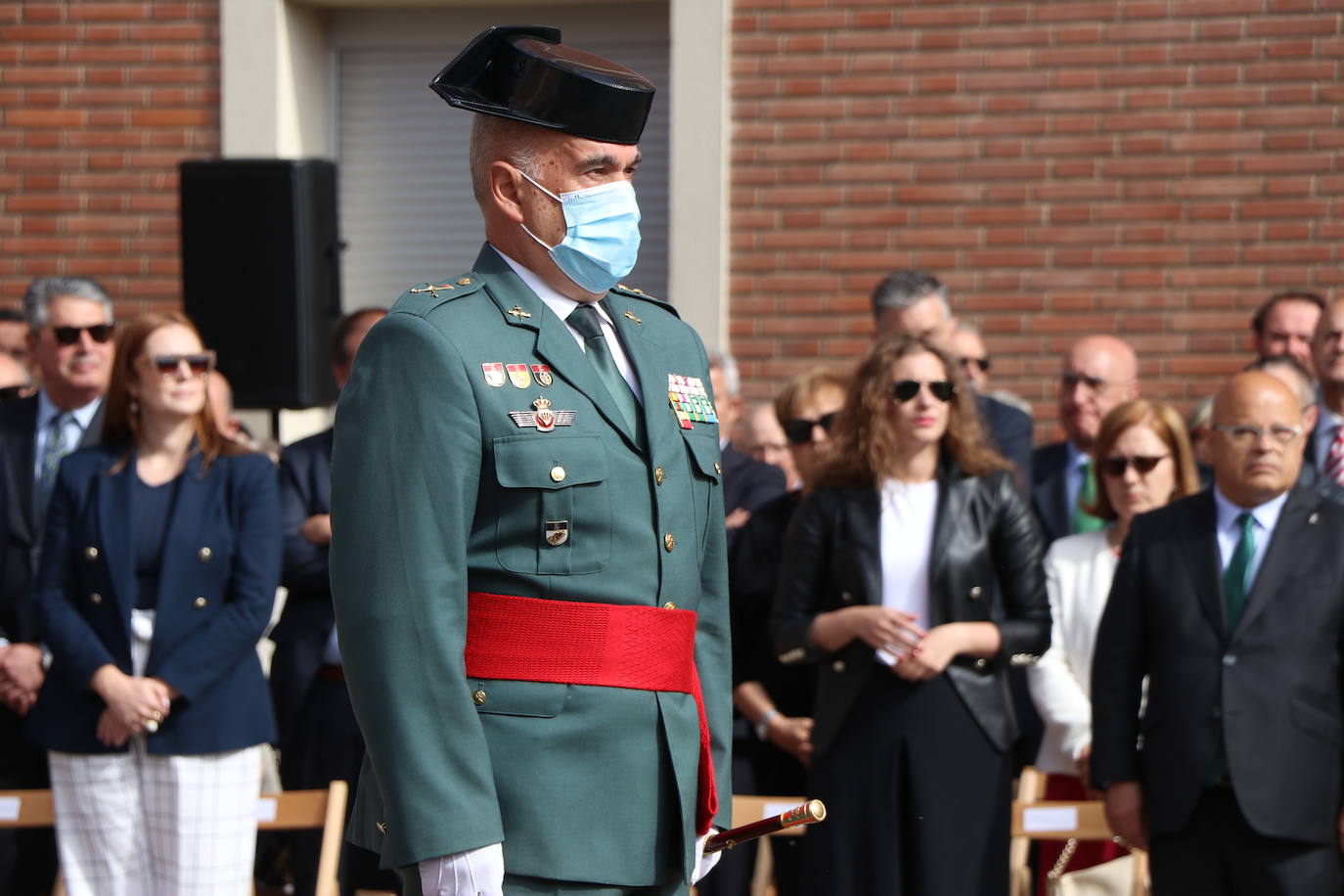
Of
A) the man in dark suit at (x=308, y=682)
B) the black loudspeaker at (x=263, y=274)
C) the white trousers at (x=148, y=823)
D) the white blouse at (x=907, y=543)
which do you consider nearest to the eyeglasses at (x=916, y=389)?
the white blouse at (x=907, y=543)

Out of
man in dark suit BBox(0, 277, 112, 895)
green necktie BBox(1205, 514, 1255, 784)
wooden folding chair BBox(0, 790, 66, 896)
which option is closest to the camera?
green necktie BBox(1205, 514, 1255, 784)

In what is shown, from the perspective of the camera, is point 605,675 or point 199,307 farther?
point 199,307

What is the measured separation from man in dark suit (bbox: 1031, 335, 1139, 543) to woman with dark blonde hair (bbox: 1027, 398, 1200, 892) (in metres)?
0.60

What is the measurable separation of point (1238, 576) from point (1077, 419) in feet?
6.13

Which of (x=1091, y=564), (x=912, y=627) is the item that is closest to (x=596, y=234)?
(x=912, y=627)

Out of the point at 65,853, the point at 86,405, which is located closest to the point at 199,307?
the point at 86,405

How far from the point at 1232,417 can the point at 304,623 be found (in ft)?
9.36

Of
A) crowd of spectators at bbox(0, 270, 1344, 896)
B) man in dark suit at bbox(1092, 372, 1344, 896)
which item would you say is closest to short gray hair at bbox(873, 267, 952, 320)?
crowd of spectators at bbox(0, 270, 1344, 896)

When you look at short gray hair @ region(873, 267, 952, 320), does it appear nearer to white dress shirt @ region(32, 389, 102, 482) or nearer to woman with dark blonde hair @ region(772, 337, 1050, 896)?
woman with dark blonde hair @ region(772, 337, 1050, 896)

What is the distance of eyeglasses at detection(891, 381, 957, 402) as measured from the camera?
503 centimetres

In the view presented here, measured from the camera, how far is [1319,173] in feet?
25.1

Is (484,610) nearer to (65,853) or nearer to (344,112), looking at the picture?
(65,853)

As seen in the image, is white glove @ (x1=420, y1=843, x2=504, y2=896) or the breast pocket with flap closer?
white glove @ (x1=420, y1=843, x2=504, y2=896)

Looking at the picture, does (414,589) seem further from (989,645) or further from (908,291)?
(908,291)
